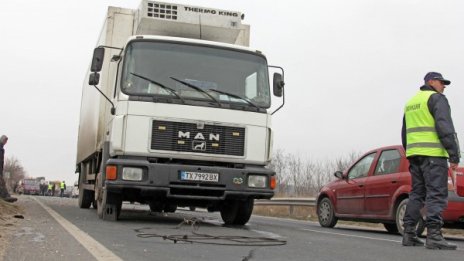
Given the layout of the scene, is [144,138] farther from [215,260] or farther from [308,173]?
[308,173]

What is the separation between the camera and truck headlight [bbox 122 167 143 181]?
7.79 metres

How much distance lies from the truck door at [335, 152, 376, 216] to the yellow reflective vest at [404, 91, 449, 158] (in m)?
3.63

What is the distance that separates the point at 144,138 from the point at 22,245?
2792 millimetres

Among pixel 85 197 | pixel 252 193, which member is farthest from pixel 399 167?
pixel 85 197

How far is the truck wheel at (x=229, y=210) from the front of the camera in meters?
9.46

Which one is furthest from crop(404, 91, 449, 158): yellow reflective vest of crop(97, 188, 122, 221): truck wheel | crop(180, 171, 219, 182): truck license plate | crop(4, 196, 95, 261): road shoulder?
crop(97, 188, 122, 221): truck wheel

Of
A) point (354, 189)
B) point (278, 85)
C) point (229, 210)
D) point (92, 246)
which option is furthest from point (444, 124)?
point (229, 210)

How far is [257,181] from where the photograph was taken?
8.28 metres

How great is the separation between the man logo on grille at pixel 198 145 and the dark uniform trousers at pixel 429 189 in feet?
9.85

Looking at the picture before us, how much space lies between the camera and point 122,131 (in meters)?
7.95

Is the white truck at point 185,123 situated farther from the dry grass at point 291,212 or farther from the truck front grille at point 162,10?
the dry grass at point 291,212

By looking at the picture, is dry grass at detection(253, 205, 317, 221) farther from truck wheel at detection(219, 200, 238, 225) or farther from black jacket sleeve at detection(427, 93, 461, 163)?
black jacket sleeve at detection(427, 93, 461, 163)

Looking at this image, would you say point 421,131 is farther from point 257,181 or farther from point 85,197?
point 85,197

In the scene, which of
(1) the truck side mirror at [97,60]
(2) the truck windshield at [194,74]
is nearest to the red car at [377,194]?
(2) the truck windshield at [194,74]
